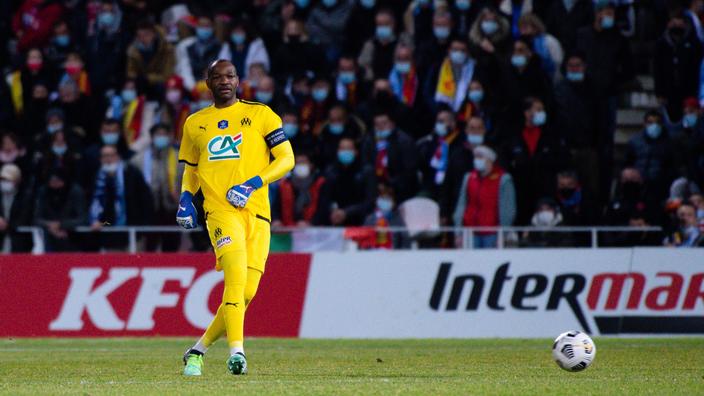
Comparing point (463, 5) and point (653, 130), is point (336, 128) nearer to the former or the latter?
point (463, 5)

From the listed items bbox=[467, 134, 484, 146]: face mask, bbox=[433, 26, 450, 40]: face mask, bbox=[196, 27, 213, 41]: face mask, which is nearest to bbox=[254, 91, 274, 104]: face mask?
bbox=[196, 27, 213, 41]: face mask

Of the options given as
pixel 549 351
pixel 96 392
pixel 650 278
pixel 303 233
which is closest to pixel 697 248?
pixel 650 278

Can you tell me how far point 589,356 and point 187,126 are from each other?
146 inches

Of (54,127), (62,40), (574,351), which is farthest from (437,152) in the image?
(574,351)

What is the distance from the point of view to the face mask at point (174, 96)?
76.8 feet

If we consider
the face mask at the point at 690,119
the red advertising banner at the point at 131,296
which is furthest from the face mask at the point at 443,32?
the red advertising banner at the point at 131,296

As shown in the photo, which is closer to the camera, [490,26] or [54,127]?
[490,26]

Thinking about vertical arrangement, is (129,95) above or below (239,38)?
below

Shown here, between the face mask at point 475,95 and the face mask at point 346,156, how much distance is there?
6.15ft

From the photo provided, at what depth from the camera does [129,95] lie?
23734 mm

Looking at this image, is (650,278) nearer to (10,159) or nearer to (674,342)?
(674,342)

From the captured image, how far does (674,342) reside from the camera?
60.5ft

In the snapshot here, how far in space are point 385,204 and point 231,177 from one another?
29.6ft

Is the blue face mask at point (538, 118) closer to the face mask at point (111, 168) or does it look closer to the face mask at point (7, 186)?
the face mask at point (111, 168)
